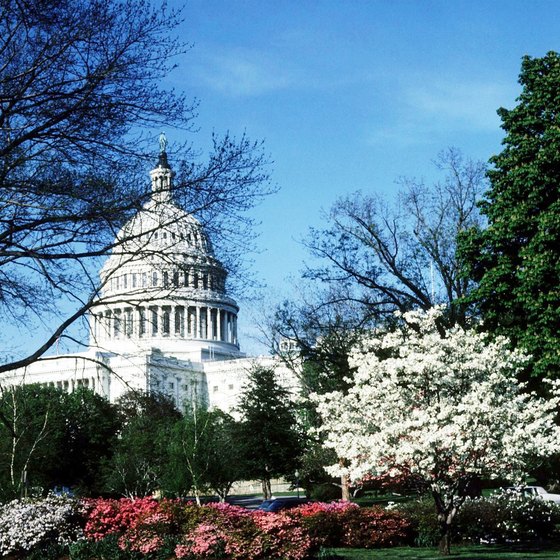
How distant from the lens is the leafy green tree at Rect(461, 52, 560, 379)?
28.4 metres

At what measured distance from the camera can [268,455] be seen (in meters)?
58.7

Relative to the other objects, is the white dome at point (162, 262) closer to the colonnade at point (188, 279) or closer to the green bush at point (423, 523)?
the colonnade at point (188, 279)

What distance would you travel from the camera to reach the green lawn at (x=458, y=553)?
2138 cm

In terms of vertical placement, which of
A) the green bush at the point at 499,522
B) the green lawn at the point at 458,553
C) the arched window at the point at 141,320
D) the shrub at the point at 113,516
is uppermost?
the arched window at the point at 141,320

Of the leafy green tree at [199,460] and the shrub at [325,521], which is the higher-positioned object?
the leafy green tree at [199,460]

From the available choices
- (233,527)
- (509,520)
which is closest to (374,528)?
(509,520)

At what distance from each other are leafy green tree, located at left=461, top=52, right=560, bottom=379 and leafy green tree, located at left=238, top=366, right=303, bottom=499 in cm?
2910

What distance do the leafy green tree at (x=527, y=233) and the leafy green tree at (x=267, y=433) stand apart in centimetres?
2910

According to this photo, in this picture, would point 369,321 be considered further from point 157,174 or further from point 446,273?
point 157,174

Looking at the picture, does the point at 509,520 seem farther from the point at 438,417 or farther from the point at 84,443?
the point at 84,443

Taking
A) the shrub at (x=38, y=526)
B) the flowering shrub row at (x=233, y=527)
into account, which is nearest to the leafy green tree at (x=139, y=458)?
the shrub at (x=38, y=526)

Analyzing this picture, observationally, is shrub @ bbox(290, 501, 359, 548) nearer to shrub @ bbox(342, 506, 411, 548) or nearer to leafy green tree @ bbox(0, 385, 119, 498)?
shrub @ bbox(342, 506, 411, 548)

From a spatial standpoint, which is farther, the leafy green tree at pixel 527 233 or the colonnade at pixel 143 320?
the leafy green tree at pixel 527 233

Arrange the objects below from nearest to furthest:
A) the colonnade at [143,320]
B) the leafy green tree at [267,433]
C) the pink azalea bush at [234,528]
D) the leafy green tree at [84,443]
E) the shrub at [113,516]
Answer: the colonnade at [143,320]
the pink azalea bush at [234,528]
the shrub at [113,516]
the leafy green tree at [267,433]
the leafy green tree at [84,443]
